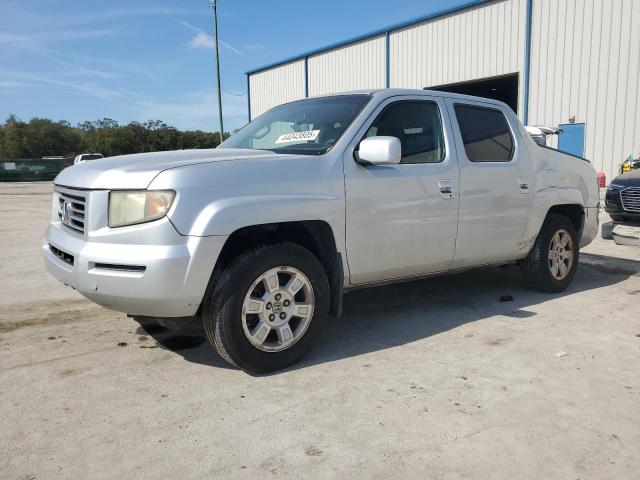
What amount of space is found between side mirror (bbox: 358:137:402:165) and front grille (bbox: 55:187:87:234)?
175 cm

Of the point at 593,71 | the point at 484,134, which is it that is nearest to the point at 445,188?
the point at 484,134

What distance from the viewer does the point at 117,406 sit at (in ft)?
9.75

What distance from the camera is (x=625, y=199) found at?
6.93 metres

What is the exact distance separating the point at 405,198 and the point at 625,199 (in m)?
4.39

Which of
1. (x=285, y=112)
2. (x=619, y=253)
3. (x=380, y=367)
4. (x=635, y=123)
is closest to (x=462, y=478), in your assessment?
(x=380, y=367)

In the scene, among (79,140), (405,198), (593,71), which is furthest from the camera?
(79,140)

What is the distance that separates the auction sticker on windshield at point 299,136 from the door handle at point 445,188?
102 cm

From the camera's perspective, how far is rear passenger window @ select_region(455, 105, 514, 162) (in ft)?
14.9

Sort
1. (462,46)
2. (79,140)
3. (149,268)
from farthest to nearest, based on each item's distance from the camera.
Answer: (79,140) → (462,46) → (149,268)

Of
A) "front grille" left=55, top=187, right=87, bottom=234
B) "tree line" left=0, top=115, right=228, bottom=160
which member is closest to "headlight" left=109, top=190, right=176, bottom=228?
"front grille" left=55, top=187, right=87, bottom=234

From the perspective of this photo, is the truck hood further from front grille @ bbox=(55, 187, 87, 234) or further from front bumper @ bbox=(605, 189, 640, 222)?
front bumper @ bbox=(605, 189, 640, 222)

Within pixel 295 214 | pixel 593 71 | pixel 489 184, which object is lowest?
pixel 295 214

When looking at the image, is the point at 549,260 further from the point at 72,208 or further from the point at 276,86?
the point at 276,86

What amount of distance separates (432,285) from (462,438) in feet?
10.7
